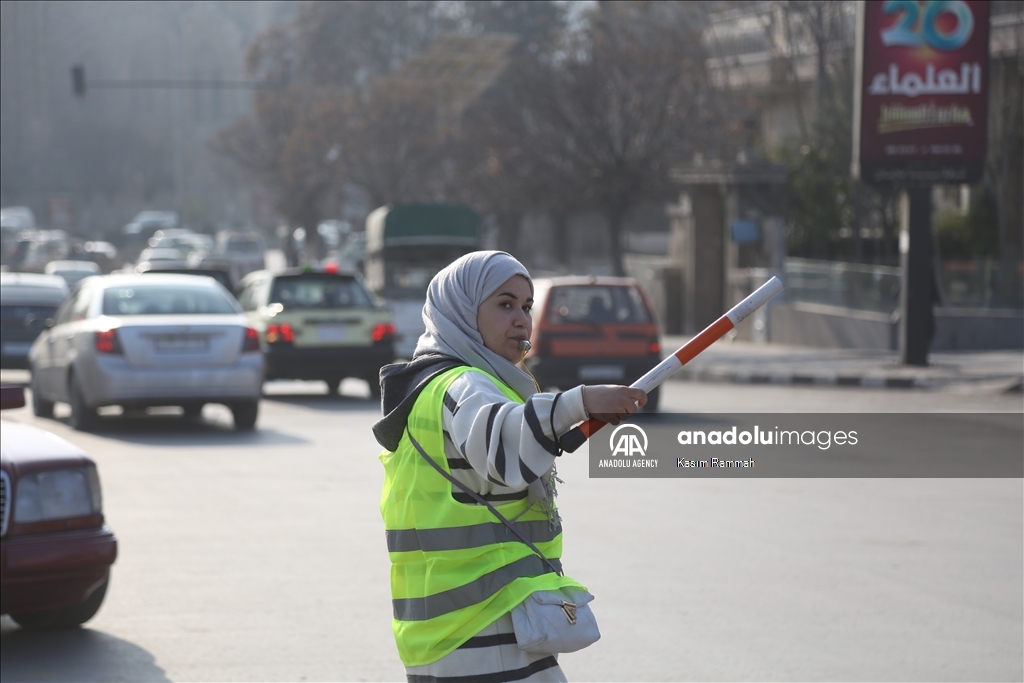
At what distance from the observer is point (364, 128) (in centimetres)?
5388

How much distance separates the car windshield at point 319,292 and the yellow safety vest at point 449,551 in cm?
1556

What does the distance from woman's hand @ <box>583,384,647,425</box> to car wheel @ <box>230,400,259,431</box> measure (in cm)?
1185

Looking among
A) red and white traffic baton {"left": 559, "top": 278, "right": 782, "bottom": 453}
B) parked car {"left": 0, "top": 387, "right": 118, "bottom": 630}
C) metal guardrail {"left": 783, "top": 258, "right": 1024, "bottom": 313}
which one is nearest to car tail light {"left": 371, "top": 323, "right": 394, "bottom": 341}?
metal guardrail {"left": 783, "top": 258, "right": 1024, "bottom": 313}

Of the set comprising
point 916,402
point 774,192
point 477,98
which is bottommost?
point 916,402

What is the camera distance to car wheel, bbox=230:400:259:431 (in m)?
14.3

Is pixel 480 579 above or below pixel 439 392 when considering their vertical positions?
below

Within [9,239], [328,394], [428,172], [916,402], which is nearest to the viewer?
[916,402]

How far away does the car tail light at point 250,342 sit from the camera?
46.4 feet

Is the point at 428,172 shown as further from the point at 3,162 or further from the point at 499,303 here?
the point at 499,303

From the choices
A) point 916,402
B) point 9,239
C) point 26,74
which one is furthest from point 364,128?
point 26,74

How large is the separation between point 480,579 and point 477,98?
4287 centimetres

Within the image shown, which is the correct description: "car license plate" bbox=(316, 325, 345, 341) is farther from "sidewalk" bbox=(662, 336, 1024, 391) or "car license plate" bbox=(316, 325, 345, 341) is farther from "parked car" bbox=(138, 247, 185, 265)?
"parked car" bbox=(138, 247, 185, 265)

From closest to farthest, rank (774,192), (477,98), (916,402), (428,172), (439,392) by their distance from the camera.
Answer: (439,392), (916,402), (774,192), (477,98), (428,172)

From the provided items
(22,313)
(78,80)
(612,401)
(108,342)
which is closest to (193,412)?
(108,342)
